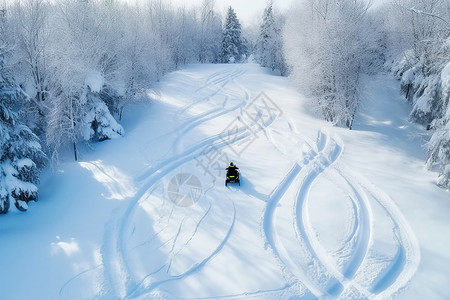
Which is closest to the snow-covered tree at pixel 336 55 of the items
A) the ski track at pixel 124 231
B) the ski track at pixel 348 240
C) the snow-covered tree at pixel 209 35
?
the ski track at pixel 124 231

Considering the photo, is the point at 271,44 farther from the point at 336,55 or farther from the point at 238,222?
the point at 238,222

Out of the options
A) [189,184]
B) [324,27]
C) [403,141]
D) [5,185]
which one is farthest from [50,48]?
[403,141]

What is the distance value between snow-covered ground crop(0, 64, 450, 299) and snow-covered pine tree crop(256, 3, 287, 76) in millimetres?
26678

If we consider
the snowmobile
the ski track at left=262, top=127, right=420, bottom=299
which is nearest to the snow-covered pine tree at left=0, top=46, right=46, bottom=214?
the snowmobile

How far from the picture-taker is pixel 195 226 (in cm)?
1098

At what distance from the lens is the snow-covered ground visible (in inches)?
334

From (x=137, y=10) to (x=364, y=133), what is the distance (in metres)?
45.4

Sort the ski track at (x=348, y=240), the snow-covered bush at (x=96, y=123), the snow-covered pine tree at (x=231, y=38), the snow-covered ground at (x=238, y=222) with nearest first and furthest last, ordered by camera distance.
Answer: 1. the ski track at (x=348, y=240)
2. the snow-covered ground at (x=238, y=222)
3. the snow-covered bush at (x=96, y=123)
4. the snow-covered pine tree at (x=231, y=38)

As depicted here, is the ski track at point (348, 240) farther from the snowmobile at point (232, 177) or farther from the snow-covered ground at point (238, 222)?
the snowmobile at point (232, 177)

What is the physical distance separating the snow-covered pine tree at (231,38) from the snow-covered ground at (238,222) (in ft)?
151

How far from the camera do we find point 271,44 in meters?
44.8

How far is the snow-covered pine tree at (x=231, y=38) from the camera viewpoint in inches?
2389

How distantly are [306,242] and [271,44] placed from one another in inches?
1591

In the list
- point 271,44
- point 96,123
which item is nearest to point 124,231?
point 96,123
